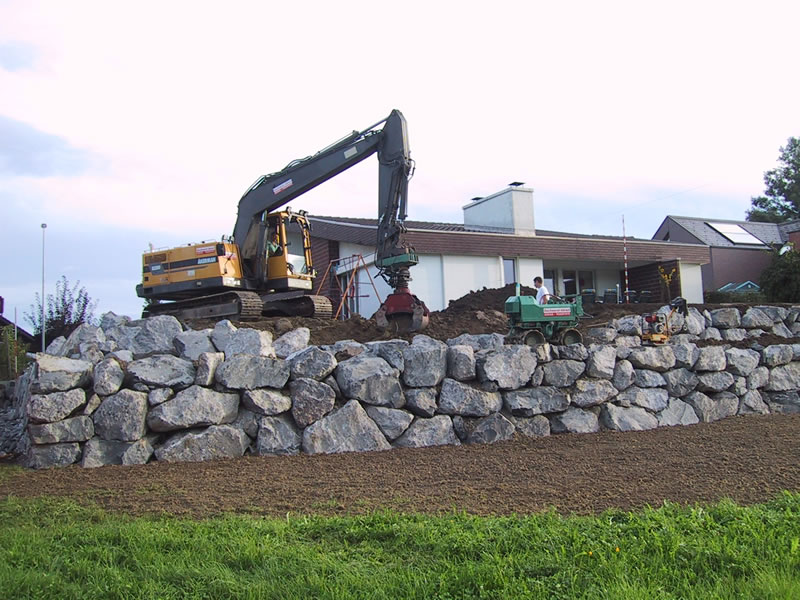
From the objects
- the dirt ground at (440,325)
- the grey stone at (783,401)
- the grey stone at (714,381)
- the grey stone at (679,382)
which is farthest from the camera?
the grey stone at (783,401)

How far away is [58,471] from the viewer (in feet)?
23.2

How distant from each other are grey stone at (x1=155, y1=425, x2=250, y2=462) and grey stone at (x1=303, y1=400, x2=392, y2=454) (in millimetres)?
757

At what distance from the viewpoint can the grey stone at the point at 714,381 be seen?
1048 centimetres

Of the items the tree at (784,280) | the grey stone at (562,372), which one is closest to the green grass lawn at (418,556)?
the grey stone at (562,372)

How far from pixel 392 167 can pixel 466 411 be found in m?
5.77

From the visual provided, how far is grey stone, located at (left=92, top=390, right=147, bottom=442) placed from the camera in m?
7.44

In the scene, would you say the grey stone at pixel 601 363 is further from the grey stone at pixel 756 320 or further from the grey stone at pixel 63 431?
the grey stone at pixel 63 431

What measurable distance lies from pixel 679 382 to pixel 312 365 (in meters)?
5.48

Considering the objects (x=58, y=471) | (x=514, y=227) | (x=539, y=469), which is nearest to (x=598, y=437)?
(x=539, y=469)

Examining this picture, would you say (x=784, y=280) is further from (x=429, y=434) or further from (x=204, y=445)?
(x=204, y=445)

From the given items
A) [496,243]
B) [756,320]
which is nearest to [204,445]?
[756,320]

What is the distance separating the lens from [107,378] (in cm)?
761

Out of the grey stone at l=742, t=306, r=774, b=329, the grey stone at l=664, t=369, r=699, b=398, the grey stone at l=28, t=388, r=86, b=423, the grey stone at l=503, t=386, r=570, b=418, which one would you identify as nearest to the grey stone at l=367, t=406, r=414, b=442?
the grey stone at l=503, t=386, r=570, b=418

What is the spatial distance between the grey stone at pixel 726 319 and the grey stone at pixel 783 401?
185 cm
